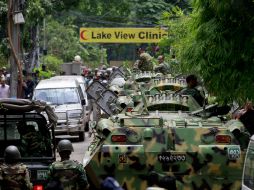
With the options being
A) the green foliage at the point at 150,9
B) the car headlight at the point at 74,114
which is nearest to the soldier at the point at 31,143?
the car headlight at the point at 74,114

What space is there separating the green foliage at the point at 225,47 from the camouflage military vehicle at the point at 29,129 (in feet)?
8.33

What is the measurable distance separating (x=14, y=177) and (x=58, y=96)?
663 inches

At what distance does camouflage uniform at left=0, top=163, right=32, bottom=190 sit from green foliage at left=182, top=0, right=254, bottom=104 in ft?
14.0

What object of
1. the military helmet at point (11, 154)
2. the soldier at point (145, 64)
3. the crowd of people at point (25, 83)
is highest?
the military helmet at point (11, 154)

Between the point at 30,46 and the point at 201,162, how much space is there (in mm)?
24721

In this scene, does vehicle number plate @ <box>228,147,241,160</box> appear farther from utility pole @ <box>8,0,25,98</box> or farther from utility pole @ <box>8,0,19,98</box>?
utility pole @ <box>8,0,19,98</box>

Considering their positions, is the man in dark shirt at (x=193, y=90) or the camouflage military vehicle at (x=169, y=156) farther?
the man in dark shirt at (x=193, y=90)

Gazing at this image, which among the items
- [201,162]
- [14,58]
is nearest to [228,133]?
[201,162]

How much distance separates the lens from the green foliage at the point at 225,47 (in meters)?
14.9

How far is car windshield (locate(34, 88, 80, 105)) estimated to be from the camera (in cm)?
2872

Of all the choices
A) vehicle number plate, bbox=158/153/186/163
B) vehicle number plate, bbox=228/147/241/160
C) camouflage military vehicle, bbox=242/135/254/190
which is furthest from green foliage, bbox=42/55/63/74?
camouflage military vehicle, bbox=242/135/254/190

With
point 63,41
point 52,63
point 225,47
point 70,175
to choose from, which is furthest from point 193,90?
point 63,41

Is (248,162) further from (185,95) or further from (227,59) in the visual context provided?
(185,95)

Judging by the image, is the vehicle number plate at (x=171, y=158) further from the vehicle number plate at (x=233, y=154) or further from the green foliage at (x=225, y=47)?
the green foliage at (x=225, y=47)
